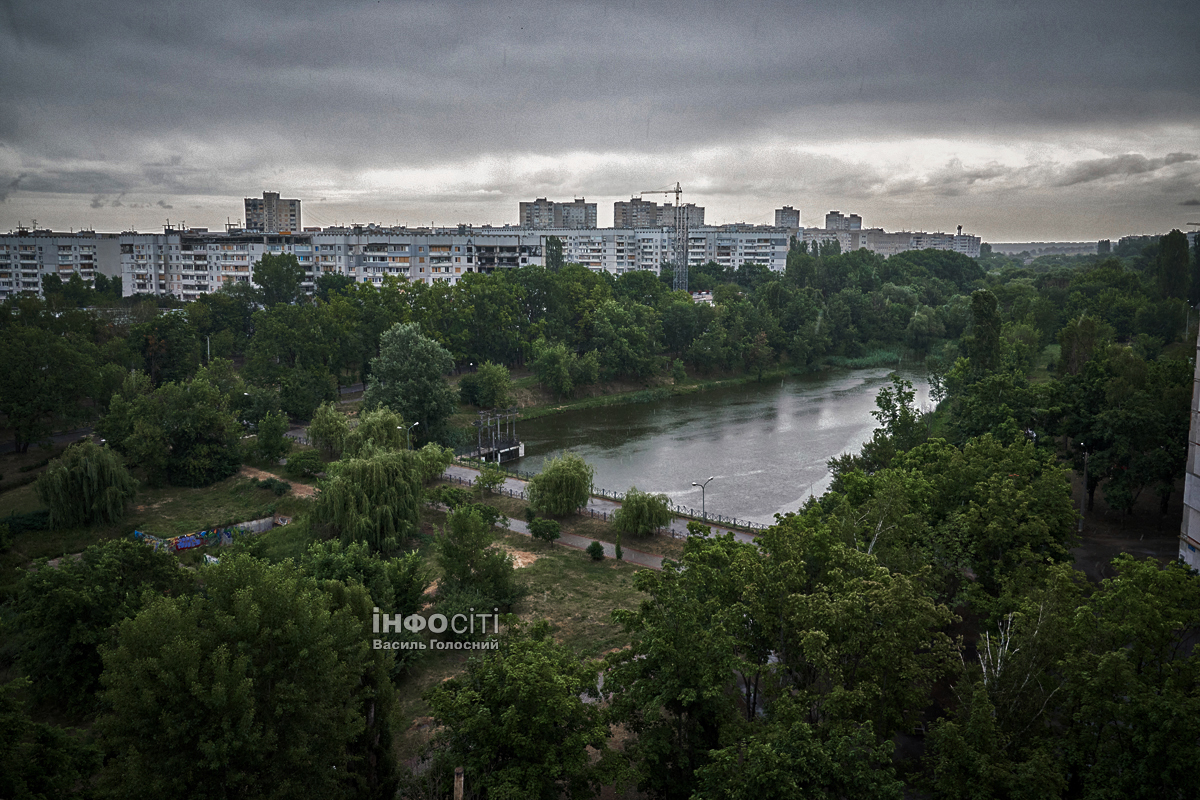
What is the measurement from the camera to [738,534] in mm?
25609

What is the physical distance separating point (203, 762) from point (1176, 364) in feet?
113

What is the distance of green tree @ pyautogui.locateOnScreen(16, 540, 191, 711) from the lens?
610 inches

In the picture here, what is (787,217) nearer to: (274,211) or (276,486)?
(274,211)

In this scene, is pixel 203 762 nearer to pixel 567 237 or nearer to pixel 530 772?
pixel 530 772

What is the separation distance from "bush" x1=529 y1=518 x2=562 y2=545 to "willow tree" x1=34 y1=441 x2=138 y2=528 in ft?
47.6

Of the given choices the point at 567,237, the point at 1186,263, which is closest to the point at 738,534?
the point at 1186,263

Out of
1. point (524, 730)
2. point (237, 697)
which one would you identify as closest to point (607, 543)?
point (524, 730)

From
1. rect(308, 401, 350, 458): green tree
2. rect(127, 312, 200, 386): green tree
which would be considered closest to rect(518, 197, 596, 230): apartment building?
rect(127, 312, 200, 386): green tree

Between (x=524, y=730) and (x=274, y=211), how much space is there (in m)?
125

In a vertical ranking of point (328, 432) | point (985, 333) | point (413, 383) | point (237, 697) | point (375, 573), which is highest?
point (985, 333)

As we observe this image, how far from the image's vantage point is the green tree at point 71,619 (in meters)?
15.5

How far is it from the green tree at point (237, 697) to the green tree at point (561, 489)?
51.2 ft

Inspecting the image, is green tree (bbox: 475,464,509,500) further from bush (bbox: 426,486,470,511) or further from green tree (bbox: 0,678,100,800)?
green tree (bbox: 0,678,100,800)

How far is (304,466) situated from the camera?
32188 mm
